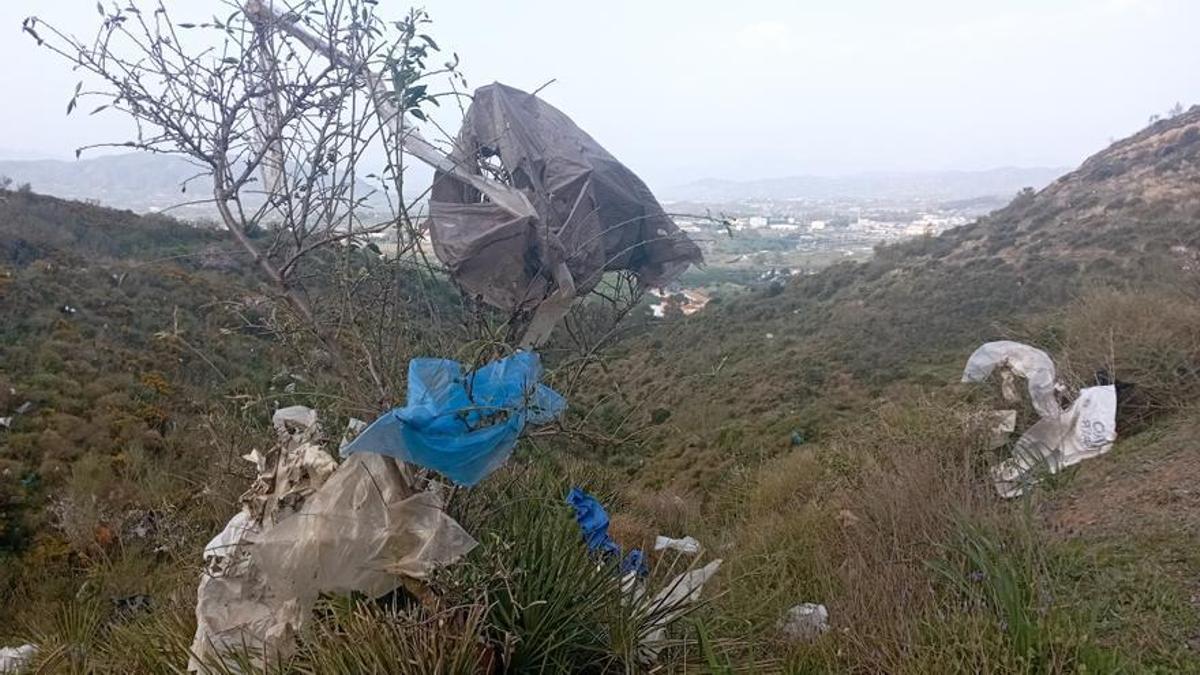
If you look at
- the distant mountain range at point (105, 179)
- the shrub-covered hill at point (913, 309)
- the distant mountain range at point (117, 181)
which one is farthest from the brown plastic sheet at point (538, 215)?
the distant mountain range at point (105, 179)

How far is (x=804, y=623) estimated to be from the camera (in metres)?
3.48

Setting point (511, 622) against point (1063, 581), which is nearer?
point (511, 622)

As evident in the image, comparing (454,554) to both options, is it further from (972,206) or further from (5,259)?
(972,206)

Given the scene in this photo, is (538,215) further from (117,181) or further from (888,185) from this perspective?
(888,185)

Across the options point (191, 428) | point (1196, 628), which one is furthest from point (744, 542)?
point (191, 428)

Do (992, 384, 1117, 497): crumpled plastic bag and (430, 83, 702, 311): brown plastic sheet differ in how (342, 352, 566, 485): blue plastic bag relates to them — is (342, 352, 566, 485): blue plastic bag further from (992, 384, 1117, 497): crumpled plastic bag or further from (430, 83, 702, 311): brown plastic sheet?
(992, 384, 1117, 497): crumpled plastic bag

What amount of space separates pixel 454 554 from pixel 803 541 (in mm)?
2799

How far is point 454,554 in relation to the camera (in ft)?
8.28

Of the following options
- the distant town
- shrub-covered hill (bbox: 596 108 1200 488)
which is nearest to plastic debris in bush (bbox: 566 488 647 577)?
shrub-covered hill (bbox: 596 108 1200 488)

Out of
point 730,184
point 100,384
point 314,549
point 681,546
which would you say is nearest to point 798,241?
point 100,384

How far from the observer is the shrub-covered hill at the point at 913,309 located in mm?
12930

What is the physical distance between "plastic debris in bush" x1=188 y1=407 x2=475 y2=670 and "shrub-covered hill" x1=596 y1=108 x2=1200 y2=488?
19.6ft

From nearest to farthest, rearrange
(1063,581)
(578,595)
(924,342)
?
(578,595) < (1063,581) < (924,342)

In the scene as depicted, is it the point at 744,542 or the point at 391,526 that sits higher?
the point at 391,526
